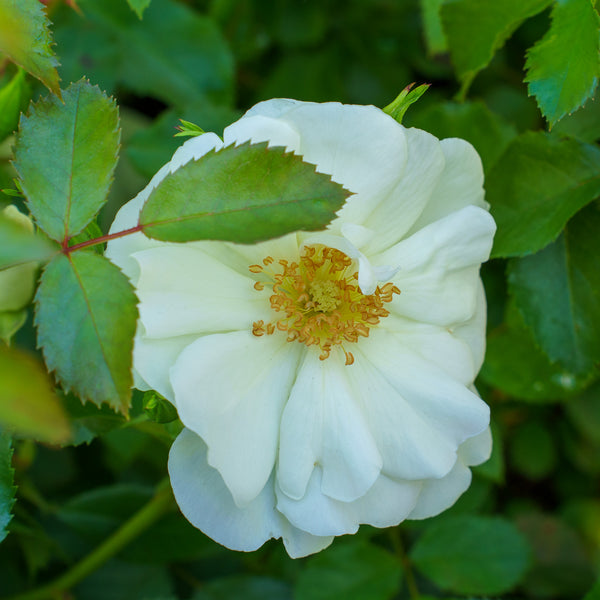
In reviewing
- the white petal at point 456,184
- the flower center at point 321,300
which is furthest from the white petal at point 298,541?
the white petal at point 456,184

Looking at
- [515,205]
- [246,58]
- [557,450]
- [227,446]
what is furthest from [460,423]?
[246,58]

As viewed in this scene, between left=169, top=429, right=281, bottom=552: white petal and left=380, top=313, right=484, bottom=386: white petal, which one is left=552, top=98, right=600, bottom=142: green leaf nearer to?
left=380, top=313, right=484, bottom=386: white petal

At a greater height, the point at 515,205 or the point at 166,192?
the point at 166,192

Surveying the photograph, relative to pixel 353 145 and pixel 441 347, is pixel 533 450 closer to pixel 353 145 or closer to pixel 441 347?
pixel 441 347

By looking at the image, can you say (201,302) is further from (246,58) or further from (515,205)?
(246,58)

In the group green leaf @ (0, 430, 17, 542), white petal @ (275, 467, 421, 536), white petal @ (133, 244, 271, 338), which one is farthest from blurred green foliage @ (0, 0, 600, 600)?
white petal @ (275, 467, 421, 536)

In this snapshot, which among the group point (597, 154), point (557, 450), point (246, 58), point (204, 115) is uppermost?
point (597, 154)
